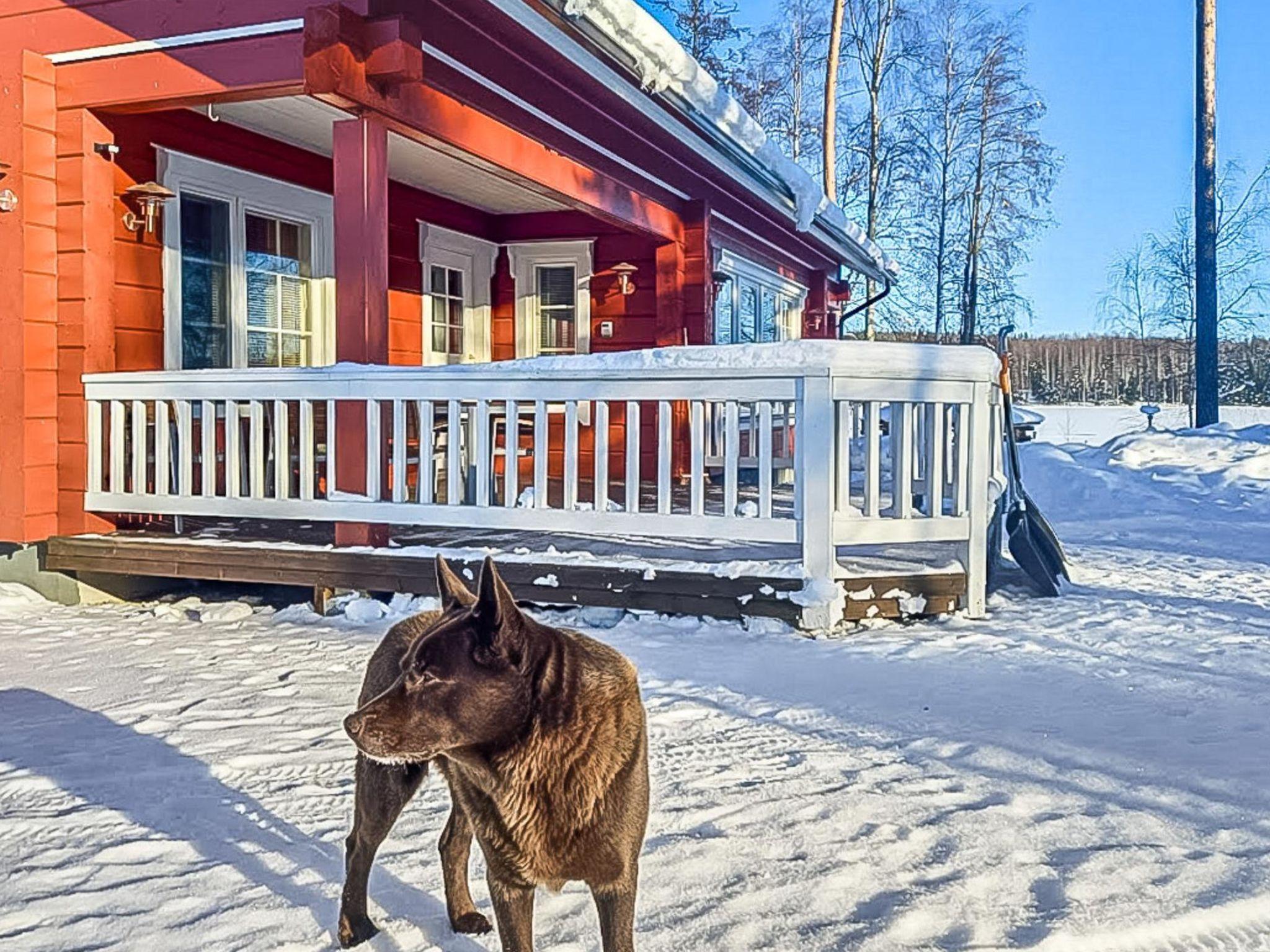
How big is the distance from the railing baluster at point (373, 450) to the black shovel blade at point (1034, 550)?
339 cm

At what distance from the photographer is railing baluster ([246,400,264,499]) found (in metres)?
5.42

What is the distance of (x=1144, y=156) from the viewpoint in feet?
95.3

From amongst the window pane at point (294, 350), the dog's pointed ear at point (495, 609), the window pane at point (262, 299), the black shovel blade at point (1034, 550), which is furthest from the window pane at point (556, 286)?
the dog's pointed ear at point (495, 609)

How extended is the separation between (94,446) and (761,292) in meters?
8.30

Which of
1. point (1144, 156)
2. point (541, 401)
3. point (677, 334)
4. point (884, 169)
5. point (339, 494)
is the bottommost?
point (339, 494)

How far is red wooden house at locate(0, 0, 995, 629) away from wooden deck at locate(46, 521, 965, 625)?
23 cm

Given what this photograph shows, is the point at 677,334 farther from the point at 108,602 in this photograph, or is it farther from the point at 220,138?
the point at 108,602

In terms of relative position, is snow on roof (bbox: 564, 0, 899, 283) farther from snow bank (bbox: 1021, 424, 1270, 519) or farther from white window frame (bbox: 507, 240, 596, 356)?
snow bank (bbox: 1021, 424, 1270, 519)

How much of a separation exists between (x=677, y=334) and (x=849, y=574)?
191 inches

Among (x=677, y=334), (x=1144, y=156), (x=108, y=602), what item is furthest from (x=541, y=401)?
(x=1144, y=156)

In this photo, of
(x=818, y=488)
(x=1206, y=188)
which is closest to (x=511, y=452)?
(x=818, y=488)

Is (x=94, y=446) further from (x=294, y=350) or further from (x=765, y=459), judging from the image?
(x=765, y=459)

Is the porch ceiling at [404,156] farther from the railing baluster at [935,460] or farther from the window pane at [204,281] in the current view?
the railing baluster at [935,460]

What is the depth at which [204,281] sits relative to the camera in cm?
662
